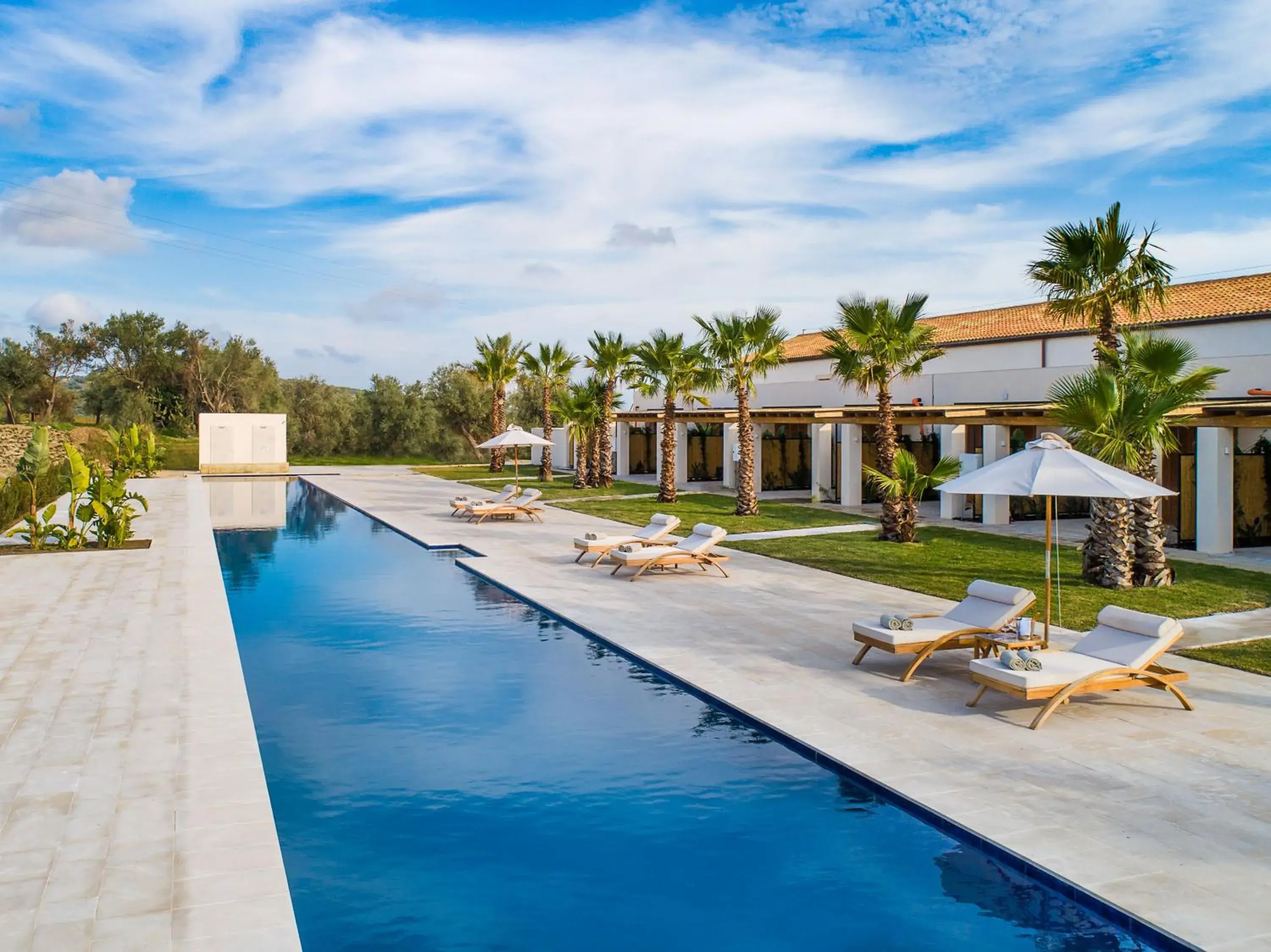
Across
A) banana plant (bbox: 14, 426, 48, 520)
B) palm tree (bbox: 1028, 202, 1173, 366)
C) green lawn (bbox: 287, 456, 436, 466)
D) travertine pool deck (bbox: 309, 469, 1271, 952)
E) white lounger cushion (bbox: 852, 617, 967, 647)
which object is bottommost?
travertine pool deck (bbox: 309, 469, 1271, 952)

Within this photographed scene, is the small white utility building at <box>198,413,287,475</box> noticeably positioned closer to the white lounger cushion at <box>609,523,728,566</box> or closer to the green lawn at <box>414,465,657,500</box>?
the green lawn at <box>414,465,657,500</box>

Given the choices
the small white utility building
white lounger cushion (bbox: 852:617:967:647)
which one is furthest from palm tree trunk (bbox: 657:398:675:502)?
the small white utility building

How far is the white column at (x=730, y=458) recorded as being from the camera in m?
31.3

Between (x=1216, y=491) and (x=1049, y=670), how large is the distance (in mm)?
11508

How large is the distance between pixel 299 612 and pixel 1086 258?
11.3 meters

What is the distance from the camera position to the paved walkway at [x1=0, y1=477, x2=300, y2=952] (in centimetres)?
454

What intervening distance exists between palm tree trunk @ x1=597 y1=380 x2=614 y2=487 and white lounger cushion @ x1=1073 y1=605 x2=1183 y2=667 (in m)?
23.0

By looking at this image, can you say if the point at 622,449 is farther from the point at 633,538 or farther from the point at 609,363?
the point at 633,538

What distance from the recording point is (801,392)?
1350 inches


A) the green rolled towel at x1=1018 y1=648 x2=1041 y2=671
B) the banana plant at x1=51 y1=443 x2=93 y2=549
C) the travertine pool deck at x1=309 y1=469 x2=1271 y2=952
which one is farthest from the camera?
the banana plant at x1=51 y1=443 x2=93 y2=549

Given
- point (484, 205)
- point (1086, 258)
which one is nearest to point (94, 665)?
point (1086, 258)

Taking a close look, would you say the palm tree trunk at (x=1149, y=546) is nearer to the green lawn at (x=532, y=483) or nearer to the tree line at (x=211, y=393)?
the green lawn at (x=532, y=483)

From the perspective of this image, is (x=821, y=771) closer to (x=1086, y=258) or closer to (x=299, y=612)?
(x=299, y=612)

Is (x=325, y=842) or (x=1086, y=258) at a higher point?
(x=1086, y=258)
